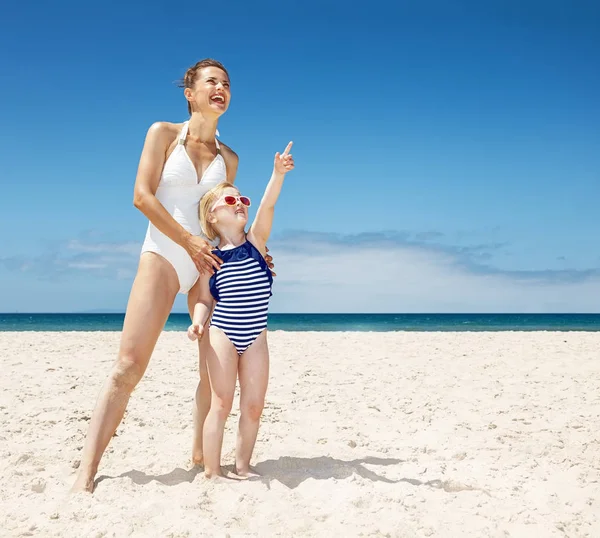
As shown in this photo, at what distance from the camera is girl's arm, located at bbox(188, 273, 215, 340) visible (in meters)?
3.45

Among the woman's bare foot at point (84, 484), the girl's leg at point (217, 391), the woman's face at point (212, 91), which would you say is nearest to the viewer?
the woman's bare foot at point (84, 484)

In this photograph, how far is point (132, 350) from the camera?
139 inches

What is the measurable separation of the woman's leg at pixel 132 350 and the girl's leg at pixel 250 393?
1.93 feet

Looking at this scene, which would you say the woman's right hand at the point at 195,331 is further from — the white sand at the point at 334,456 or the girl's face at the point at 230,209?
the white sand at the point at 334,456

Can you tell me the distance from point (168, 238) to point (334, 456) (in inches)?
80.8

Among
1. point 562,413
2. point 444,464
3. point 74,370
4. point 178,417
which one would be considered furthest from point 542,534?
point 74,370

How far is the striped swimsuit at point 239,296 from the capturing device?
3.56m

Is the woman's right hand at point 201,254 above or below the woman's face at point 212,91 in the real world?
below

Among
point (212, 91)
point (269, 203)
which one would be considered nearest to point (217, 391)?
point (269, 203)

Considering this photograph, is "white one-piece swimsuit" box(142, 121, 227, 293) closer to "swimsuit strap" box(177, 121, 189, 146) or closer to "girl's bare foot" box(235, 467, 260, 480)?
"swimsuit strap" box(177, 121, 189, 146)

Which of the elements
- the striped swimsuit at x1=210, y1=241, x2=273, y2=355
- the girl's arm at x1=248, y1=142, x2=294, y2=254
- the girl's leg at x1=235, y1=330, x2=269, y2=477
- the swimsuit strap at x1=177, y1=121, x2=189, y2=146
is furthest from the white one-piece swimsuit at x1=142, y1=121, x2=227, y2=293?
the girl's leg at x1=235, y1=330, x2=269, y2=477

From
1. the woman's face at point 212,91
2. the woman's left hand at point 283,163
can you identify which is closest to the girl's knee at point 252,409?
the woman's left hand at point 283,163

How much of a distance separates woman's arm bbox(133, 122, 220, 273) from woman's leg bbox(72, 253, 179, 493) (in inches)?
8.7

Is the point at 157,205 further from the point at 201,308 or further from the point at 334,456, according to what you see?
the point at 334,456
